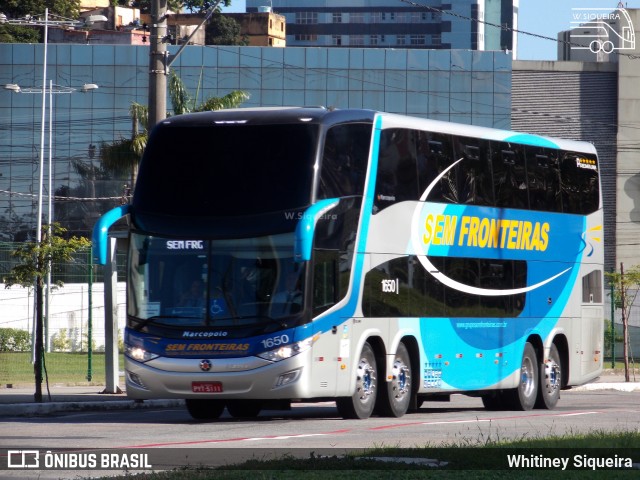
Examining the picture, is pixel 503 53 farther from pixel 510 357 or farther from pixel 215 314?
pixel 215 314

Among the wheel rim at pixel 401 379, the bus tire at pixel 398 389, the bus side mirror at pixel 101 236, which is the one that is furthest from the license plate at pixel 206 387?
the wheel rim at pixel 401 379

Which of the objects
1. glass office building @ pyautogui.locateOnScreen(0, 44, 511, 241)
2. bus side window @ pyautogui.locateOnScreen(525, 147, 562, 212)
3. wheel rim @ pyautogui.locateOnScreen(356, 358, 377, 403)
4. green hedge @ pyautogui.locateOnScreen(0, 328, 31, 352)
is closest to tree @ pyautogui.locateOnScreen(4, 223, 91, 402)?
wheel rim @ pyautogui.locateOnScreen(356, 358, 377, 403)

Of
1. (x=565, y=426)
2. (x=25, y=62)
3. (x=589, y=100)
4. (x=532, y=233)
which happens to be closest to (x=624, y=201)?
(x=589, y=100)

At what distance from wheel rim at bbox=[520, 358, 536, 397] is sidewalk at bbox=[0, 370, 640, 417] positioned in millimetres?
5955

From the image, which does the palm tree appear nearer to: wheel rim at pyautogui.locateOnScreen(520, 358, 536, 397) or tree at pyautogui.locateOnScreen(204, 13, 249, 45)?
wheel rim at pyautogui.locateOnScreen(520, 358, 536, 397)

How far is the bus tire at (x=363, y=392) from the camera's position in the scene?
18.8 metres

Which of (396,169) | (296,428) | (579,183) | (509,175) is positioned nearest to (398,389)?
(296,428)

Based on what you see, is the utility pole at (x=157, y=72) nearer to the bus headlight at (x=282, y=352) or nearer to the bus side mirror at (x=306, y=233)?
the bus side mirror at (x=306, y=233)

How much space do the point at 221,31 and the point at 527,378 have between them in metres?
94.7

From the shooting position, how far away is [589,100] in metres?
73.4

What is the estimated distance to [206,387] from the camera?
17.7 m

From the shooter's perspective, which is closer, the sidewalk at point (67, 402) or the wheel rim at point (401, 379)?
the wheel rim at point (401, 379)

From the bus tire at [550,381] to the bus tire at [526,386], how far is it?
0.46ft

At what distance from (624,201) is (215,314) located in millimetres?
58546
